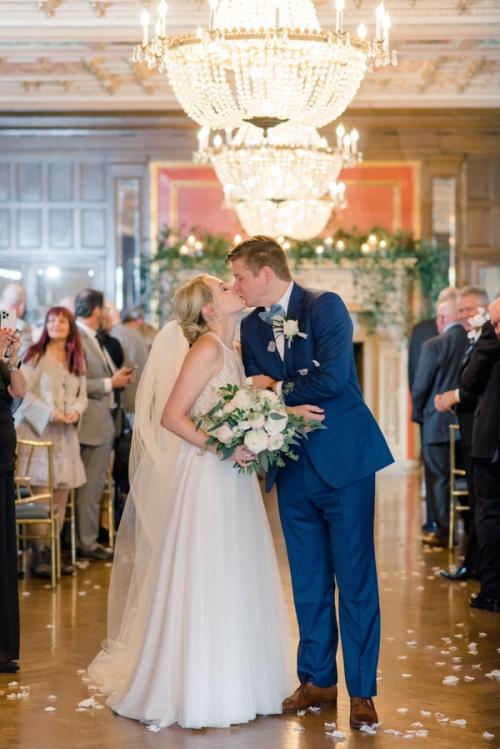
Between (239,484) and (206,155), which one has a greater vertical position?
(206,155)

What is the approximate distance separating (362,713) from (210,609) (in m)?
0.70

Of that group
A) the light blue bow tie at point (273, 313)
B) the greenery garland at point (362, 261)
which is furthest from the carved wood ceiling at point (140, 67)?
the light blue bow tie at point (273, 313)

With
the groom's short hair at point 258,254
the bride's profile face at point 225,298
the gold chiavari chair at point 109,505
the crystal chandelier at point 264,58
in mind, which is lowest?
the gold chiavari chair at point 109,505

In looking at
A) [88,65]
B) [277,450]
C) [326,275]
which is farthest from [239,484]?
[326,275]

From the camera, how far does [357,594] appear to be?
15.0 feet

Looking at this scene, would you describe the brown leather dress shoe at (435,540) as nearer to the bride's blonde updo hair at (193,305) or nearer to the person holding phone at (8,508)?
the person holding phone at (8,508)

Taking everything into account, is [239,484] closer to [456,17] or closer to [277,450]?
[277,450]

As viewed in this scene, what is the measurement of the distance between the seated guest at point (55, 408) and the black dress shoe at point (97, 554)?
0.45 metres

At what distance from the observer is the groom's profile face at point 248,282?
15.2 ft

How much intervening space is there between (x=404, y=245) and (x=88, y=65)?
439 centimetres

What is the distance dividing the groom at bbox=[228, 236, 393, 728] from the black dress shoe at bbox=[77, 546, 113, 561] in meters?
3.69

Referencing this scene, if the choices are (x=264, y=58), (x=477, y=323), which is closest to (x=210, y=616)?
(x=477, y=323)

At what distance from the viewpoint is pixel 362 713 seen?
448 centimetres

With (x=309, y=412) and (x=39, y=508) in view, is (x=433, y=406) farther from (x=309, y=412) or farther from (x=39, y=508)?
(x=309, y=412)
